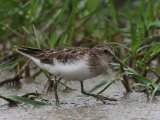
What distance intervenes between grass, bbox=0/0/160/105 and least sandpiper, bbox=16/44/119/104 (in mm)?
339

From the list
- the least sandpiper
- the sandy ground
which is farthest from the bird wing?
the sandy ground

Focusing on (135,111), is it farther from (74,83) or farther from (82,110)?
(74,83)

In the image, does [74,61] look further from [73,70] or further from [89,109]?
[89,109]

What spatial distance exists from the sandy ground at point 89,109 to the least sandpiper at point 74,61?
14 cm

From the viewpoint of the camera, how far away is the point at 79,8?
897 centimetres

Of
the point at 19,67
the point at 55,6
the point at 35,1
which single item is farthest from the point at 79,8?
the point at 19,67

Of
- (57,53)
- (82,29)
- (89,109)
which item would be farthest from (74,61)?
(82,29)

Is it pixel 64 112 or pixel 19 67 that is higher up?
pixel 19 67

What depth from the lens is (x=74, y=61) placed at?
616cm

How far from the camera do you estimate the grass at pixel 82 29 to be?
697 centimetres

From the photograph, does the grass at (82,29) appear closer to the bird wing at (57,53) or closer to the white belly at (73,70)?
the bird wing at (57,53)

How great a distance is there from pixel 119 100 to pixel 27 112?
993 millimetres

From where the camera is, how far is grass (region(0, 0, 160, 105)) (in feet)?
22.9

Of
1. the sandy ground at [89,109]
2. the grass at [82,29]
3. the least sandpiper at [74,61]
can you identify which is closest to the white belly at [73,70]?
the least sandpiper at [74,61]
